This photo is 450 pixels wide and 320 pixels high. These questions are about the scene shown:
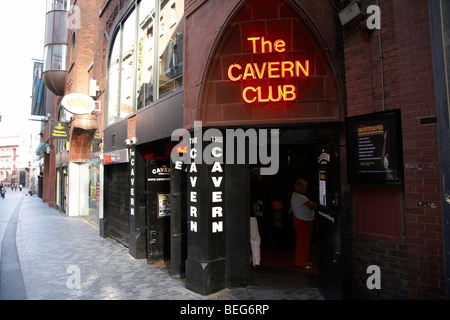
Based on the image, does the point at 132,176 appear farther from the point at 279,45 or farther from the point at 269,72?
the point at 279,45

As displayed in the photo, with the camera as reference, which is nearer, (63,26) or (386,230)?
(386,230)

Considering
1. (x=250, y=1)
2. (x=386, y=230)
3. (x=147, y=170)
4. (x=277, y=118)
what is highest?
(x=250, y=1)

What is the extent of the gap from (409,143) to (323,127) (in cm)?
138

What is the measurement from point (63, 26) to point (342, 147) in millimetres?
21674

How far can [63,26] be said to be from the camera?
19.1m

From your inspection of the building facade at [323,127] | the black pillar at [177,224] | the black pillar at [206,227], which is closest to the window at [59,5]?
the building facade at [323,127]

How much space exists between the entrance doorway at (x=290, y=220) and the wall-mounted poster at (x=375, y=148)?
0.90 feet

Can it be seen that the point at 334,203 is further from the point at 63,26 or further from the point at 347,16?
the point at 63,26

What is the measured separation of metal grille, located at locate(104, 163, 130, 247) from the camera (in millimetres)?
8812

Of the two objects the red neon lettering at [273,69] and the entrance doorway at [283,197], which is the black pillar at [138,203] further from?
the red neon lettering at [273,69]

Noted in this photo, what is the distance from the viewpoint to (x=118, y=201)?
9.47 meters

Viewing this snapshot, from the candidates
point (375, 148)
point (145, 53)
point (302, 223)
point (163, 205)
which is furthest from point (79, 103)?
point (375, 148)

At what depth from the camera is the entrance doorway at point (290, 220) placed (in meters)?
4.35
